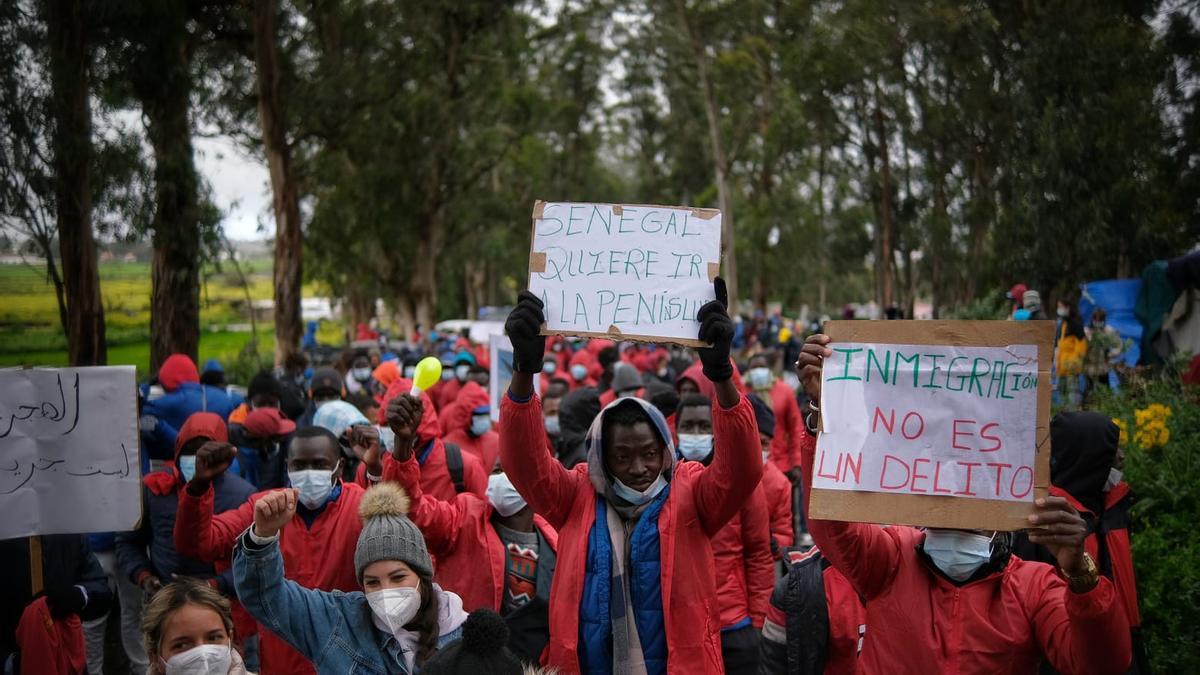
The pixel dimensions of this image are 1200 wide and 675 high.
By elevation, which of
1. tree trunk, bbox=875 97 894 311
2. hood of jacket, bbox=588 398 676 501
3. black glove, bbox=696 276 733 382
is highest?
tree trunk, bbox=875 97 894 311

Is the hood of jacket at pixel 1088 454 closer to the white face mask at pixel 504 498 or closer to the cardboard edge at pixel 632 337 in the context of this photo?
the cardboard edge at pixel 632 337

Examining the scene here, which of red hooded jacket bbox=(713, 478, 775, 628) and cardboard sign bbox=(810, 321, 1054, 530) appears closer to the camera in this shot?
cardboard sign bbox=(810, 321, 1054, 530)

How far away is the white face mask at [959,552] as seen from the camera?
2.99 metres

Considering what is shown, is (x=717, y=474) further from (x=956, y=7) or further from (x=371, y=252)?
(x=371, y=252)

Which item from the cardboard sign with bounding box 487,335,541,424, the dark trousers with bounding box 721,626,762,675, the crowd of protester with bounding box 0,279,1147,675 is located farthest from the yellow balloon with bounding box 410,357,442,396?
the cardboard sign with bounding box 487,335,541,424

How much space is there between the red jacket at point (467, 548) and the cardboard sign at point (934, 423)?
1926 mm

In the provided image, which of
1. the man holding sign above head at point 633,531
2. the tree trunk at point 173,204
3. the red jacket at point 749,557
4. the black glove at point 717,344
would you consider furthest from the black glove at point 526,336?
the tree trunk at point 173,204

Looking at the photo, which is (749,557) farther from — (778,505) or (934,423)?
(934,423)

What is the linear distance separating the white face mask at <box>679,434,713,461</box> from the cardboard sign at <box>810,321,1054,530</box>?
8.31 feet

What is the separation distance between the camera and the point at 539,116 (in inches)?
1296

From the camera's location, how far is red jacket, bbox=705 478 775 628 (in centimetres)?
465

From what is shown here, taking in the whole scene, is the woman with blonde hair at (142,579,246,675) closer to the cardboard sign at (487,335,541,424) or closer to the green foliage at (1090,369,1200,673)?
the cardboard sign at (487,335,541,424)

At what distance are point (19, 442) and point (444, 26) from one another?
23.0 meters

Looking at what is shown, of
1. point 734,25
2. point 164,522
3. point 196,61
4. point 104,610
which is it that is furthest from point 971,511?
point 734,25
